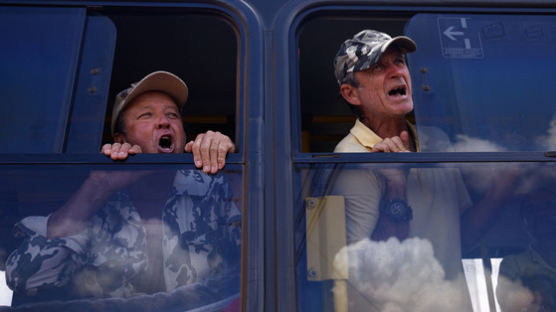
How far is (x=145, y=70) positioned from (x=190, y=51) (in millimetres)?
283

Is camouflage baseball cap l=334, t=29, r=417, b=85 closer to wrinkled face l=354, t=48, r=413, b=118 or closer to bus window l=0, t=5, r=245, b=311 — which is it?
wrinkled face l=354, t=48, r=413, b=118

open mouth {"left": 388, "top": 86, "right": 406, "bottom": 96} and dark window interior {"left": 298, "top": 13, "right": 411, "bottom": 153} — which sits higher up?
dark window interior {"left": 298, "top": 13, "right": 411, "bottom": 153}

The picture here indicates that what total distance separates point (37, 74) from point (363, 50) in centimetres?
112

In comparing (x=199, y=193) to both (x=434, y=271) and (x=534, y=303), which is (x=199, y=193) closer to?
(x=434, y=271)

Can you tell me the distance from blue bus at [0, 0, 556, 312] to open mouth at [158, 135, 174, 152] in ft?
1.15

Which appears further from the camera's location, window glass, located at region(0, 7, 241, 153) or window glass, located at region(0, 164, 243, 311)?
window glass, located at region(0, 7, 241, 153)

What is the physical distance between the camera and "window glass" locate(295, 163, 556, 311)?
1310mm

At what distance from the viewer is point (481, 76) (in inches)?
63.3

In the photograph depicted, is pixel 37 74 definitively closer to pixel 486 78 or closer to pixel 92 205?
pixel 92 205

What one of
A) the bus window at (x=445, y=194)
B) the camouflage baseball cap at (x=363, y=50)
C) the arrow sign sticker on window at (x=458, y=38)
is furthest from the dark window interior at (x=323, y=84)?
the bus window at (x=445, y=194)

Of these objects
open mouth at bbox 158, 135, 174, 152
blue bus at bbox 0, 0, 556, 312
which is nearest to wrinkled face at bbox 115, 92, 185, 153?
open mouth at bbox 158, 135, 174, 152

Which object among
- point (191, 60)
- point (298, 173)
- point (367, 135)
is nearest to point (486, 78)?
point (367, 135)

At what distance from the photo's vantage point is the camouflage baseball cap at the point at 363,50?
1.70m

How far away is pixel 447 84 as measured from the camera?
160 cm
